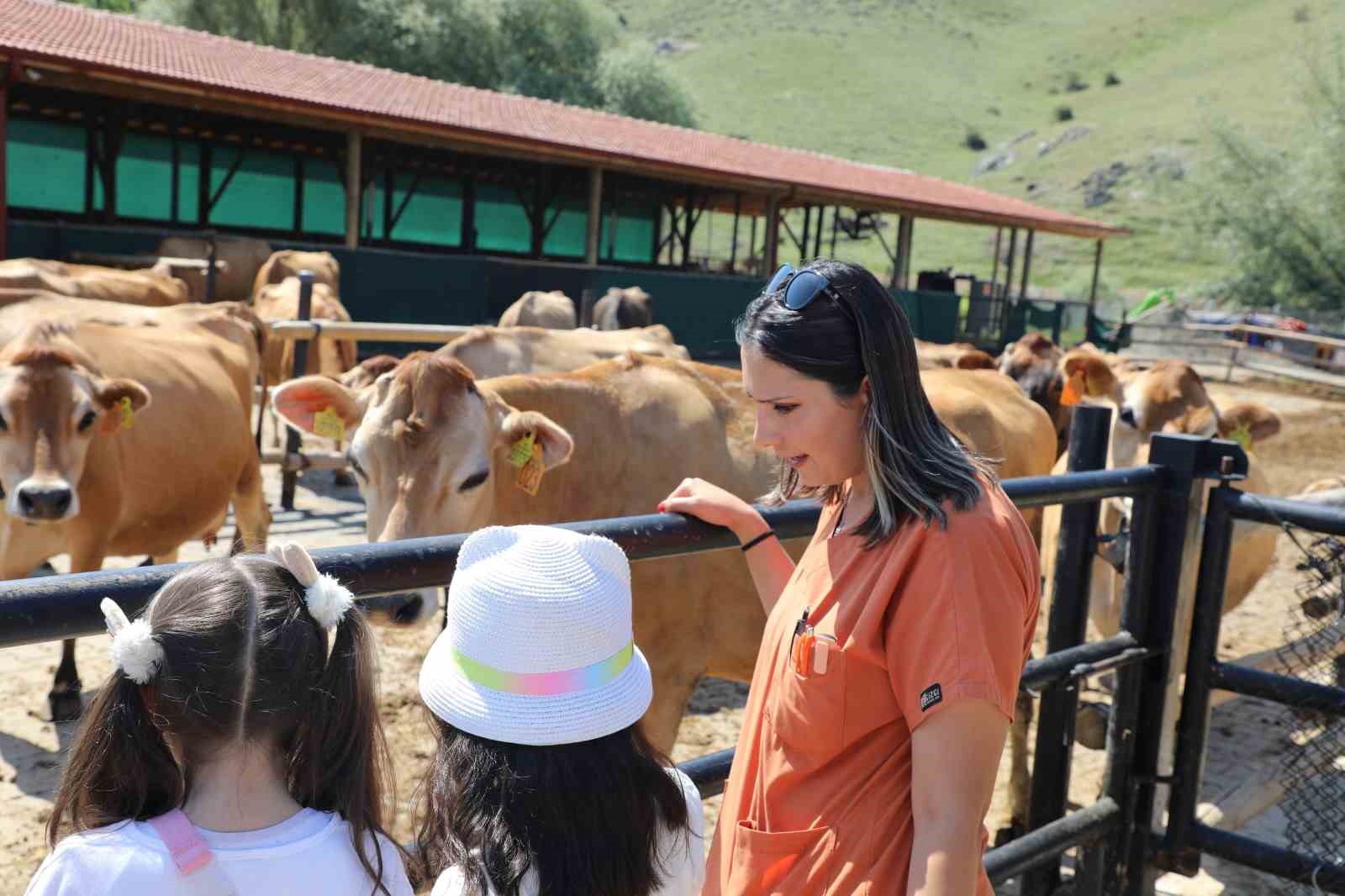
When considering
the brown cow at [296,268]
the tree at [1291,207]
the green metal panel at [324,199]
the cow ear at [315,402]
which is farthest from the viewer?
the tree at [1291,207]

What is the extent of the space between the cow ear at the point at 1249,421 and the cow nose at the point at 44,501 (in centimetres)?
572

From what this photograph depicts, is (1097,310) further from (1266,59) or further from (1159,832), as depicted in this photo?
(1266,59)

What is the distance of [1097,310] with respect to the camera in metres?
45.5

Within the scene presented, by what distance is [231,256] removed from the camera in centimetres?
1652

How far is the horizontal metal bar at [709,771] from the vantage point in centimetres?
219

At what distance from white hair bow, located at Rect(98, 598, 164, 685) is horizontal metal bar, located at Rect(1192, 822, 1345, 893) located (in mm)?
2811

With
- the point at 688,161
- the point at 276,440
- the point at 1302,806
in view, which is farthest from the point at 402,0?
the point at 1302,806

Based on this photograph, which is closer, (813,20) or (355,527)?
(355,527)

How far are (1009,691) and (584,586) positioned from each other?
57 centimetres

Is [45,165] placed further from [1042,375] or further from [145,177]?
[1042,375]

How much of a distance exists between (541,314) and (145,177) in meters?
9.56

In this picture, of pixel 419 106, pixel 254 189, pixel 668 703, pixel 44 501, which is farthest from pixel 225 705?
pixel 254 189

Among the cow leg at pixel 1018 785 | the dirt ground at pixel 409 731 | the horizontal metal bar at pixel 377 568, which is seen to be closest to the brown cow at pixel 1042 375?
the dirt ground at pixel 409 731

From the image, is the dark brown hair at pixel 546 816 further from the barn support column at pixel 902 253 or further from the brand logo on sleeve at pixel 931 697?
the barn support column at pixel 902 253
